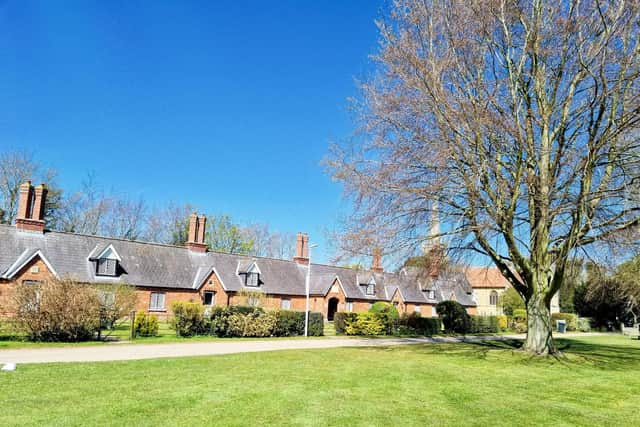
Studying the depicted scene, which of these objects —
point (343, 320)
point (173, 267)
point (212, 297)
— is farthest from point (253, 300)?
point (173, 267)

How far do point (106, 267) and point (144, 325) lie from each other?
1072 centimetres

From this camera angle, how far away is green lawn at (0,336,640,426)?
21.4ft

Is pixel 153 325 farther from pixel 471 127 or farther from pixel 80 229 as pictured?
pixel 80 229

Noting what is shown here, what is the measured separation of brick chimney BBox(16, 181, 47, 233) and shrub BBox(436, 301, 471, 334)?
26250mm

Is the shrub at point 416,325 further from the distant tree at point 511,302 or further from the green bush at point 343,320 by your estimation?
the distant tree at point 511,302

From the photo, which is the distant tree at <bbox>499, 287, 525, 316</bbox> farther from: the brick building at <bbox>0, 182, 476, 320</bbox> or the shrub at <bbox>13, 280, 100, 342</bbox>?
the shrub at <bbox>13, 280, 100, 342</bbox>

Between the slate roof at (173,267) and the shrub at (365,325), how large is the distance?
2.11 metres

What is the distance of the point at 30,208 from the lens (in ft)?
88.5

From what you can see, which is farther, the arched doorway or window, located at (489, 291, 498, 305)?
window, located at (489, 291, 498, 305)

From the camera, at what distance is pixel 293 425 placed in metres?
6.13

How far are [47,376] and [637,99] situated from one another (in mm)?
15709

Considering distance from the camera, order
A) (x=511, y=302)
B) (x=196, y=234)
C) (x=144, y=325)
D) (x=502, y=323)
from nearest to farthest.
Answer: (x=144, y=325) < (x=196, y=234) < (x=502, y=323) < (x=511, y=302)

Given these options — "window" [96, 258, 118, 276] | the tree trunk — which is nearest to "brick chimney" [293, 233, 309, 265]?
"window" [96, 258, 118, 276]

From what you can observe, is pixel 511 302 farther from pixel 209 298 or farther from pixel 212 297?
pixel 209 298
